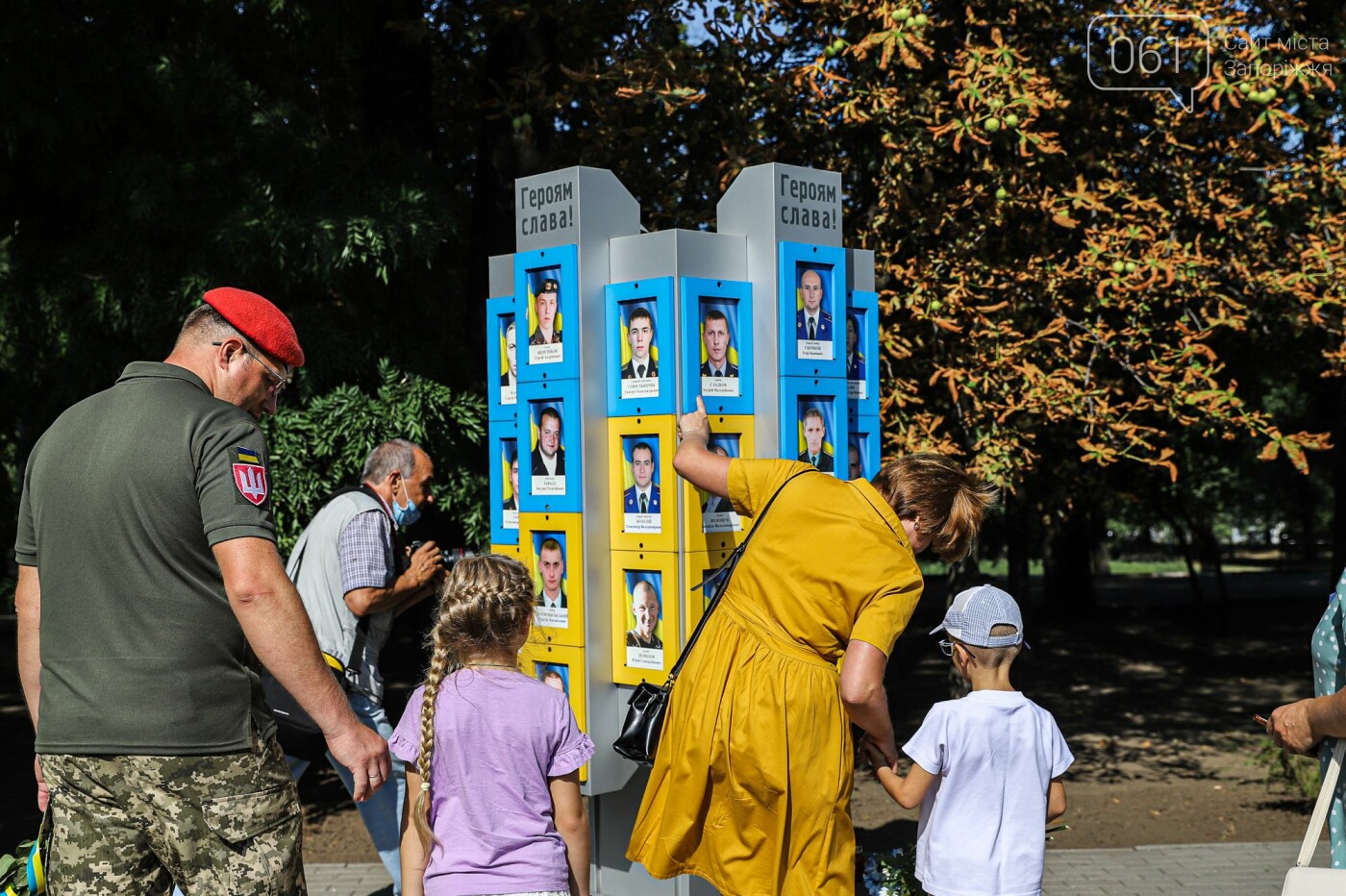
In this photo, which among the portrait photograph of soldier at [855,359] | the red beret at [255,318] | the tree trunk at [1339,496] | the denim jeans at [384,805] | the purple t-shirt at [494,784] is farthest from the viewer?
the tree trunk at [1339,496]

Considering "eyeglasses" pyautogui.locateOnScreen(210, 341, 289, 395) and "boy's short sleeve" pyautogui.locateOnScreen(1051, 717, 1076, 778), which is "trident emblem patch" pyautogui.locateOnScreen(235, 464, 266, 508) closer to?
"eyeglasses" pyautogui.locateOnScreen(210, 341, 289, 395)

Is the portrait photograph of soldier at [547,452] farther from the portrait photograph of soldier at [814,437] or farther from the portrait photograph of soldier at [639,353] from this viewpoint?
the portrait photograph of soldier at [814,437]

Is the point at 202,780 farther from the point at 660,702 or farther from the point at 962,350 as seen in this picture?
the point at 962,350

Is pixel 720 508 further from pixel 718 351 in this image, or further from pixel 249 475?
pixel 249 475

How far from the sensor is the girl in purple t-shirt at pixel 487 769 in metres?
3.28

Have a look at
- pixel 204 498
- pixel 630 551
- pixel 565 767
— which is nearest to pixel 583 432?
pixel 630 551

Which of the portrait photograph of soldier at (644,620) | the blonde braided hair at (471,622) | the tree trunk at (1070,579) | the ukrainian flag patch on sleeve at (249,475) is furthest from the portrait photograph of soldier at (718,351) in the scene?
the tree trunk at (1070,579)

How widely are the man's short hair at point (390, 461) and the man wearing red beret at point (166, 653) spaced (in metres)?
2.19

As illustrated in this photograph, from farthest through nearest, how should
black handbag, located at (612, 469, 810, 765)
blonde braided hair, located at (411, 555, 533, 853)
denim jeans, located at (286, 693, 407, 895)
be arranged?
denim jeans, located at (286, 693, 407, 895)
black handbag, located at (612, 469, 810, 765)
blonde braided hair, located at (411, 555, 533, 853)

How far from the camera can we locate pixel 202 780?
2887mm

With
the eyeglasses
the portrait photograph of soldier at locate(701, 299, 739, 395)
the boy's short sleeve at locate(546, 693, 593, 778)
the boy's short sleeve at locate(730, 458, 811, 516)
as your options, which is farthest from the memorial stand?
the eyeglasses

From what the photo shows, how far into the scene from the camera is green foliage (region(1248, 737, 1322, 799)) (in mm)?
7934

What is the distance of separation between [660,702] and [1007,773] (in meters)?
1.07

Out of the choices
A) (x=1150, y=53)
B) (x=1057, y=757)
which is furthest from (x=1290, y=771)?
(x=1057, y=757)
